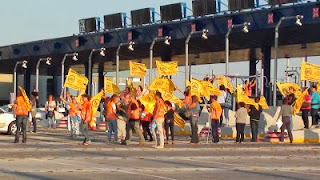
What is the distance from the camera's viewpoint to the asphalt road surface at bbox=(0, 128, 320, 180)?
16.0m

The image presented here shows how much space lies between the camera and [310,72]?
3156 cm

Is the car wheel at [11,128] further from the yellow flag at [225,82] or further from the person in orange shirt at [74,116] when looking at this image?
the yellow flag at [225,82]

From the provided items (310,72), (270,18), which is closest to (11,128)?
(310,72)

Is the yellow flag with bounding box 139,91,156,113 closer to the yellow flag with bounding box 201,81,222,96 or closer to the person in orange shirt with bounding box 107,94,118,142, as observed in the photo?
the person in orange shirt with bounding box 107,94,118,142

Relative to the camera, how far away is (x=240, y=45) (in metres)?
50.9

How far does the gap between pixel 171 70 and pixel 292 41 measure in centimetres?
1110

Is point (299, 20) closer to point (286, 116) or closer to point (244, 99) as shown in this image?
point (244, 99)

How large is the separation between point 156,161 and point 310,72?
44.6 feet

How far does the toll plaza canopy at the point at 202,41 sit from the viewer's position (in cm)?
4212

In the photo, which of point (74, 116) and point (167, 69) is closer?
point (74, 116)

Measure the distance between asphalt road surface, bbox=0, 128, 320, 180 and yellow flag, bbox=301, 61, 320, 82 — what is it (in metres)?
4.74

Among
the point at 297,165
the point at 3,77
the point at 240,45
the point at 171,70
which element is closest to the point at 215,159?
the point at 297,165

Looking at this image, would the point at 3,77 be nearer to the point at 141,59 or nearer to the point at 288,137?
the point at 141,59

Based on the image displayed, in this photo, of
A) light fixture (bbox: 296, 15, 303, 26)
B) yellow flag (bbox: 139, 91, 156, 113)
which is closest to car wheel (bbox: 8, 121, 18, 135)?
yellow flag (bbox: 139, 91, 156, 113)
